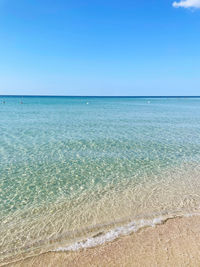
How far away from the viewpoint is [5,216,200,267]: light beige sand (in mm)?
3729

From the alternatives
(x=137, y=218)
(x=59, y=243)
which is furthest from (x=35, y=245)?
(x=137, y=218)

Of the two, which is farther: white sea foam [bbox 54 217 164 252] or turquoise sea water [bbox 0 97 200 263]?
turquoise sea water [bbox 0 97 200 263]

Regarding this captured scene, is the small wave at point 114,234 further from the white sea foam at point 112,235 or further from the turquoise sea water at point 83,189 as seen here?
the turquoise sea water at point 83,189

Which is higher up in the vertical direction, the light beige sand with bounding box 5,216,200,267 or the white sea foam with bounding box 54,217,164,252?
the light beige sand with bounding box 5,216,200,267

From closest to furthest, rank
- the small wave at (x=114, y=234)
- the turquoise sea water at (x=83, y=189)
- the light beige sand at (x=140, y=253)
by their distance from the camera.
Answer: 1. the light beige sand at (x=140, y=253)
2. the small wave at (x=114, y=234)
3. the turquoise sea water at (x=83, y=189)

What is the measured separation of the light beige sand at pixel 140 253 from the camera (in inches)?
147

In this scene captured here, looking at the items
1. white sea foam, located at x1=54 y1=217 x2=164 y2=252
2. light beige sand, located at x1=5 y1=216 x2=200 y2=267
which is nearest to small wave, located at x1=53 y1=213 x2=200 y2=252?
white sea foam, located at x1=54 y1=217 x2=164 y2=252

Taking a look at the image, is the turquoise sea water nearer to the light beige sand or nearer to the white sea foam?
the white sea foam

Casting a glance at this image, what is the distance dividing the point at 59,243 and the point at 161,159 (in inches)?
283

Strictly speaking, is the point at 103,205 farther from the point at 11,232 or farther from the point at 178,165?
the point at 178,165

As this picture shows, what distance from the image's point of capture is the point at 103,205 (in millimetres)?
5820

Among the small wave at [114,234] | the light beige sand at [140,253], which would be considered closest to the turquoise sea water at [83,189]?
the small wave at [114,234]

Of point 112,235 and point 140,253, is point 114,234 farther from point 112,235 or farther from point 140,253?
point 140,253

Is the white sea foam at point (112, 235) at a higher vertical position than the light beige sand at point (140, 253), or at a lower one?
lower
